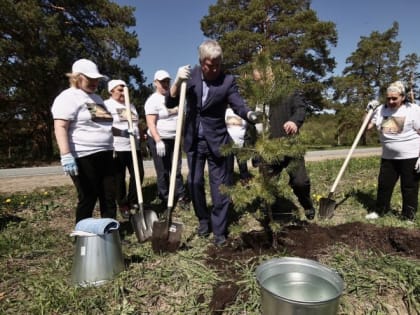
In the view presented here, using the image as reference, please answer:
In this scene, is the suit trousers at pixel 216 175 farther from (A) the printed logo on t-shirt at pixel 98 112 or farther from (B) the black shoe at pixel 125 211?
(B) the black shoe at pixel 125 211

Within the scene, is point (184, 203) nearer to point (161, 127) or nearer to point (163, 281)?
point (161, 127)

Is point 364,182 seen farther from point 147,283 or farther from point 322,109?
point 322,109

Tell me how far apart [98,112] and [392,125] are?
3.33 m

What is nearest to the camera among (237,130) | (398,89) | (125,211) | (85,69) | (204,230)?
(85,69)

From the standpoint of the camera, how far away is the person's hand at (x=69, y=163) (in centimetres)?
273

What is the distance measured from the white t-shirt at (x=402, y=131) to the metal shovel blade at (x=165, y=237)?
2.71 metres

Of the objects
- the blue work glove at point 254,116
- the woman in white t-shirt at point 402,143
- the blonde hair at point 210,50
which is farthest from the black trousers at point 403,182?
the blonde hair at point 210,50

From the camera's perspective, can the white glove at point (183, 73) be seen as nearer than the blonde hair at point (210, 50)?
No

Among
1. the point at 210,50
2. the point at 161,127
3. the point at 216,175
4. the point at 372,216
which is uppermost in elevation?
the point at 210,50

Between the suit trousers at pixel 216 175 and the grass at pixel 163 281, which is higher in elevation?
the suit trousers at pixel 216 175

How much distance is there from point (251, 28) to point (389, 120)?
62.8 ft

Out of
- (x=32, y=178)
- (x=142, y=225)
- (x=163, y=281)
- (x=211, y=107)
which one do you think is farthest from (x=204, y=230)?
(x=32, y=178)

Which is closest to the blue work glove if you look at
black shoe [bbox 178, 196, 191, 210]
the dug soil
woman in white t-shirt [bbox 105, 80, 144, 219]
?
the dug soil

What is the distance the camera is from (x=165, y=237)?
9.47ft
